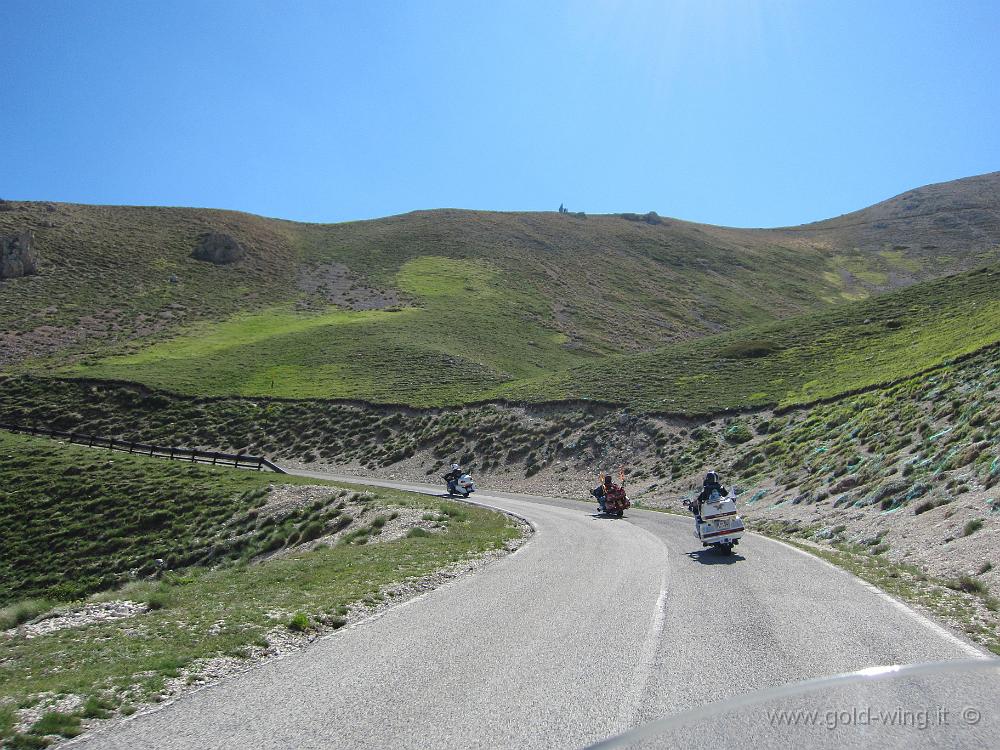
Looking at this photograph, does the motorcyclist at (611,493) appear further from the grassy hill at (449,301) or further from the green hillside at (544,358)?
the grassy hill at (449,301)

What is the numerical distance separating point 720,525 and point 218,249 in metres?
95.9

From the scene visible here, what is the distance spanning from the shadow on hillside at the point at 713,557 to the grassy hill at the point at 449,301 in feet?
76.8

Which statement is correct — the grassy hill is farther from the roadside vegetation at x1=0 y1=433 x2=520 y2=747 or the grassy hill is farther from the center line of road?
the center line of road

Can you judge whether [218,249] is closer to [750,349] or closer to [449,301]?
[449,301]

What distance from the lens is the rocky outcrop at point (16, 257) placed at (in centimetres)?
7662

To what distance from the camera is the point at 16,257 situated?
77438 mm

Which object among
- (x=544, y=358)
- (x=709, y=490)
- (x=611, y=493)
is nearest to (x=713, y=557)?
(x=709, y=490)

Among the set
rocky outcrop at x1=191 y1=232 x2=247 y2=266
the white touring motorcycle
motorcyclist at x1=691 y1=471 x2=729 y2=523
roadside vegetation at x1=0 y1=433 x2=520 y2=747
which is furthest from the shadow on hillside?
rocky outcrop at x1=191 y1=232 x2=247 y2=266

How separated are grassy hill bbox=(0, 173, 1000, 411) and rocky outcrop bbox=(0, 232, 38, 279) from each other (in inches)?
77.5

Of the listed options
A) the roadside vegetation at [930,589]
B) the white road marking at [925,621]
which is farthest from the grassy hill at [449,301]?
the white road marking at [925,621]

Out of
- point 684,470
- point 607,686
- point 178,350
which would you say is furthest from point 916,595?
point 178,350

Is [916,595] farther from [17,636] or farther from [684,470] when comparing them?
[684,470]

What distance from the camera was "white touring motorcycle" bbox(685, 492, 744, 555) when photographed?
48.4 feet

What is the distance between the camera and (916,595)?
10.3 meters
